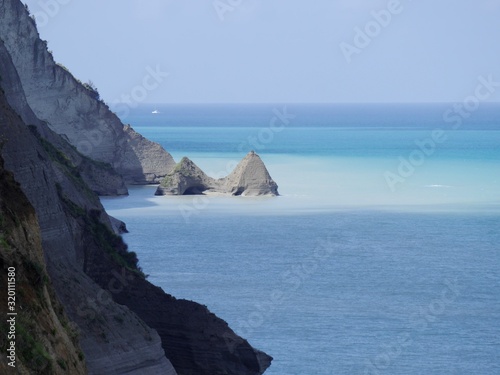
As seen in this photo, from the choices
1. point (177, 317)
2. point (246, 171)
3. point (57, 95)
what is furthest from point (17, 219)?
point (246, 171)

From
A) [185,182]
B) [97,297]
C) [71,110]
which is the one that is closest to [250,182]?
[185,182]

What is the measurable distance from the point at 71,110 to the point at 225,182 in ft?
28.2

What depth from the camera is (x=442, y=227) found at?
49344 millimetres

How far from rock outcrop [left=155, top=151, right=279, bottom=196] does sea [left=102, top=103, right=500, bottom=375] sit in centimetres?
83

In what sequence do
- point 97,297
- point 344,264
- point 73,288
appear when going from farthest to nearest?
point 344,264 < point 97,297 < point 73,288

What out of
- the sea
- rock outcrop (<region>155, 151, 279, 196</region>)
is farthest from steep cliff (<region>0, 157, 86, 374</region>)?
rock outcrop (<region>155, 151, 279, 196</region>)

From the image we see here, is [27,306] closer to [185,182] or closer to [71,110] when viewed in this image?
[71,110]

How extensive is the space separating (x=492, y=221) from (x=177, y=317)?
31.7 metres

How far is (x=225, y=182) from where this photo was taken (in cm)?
6234

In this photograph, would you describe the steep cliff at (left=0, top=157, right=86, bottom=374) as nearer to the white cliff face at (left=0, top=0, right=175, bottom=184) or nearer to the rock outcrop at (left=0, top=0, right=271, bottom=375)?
the rock outcrop at (left=0, top=0, right=271, bottom=375)

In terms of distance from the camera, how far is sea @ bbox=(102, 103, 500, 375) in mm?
26297

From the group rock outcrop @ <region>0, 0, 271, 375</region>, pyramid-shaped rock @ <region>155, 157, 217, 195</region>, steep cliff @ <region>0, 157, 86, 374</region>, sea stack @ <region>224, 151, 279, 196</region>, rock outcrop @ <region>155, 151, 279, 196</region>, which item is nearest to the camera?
steep cliff @ <region>0, 157, 86, 374</region>

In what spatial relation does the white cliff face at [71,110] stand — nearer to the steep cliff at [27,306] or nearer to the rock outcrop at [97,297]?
the rock outcrop at [97,297]

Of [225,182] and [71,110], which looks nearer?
[71,110]
